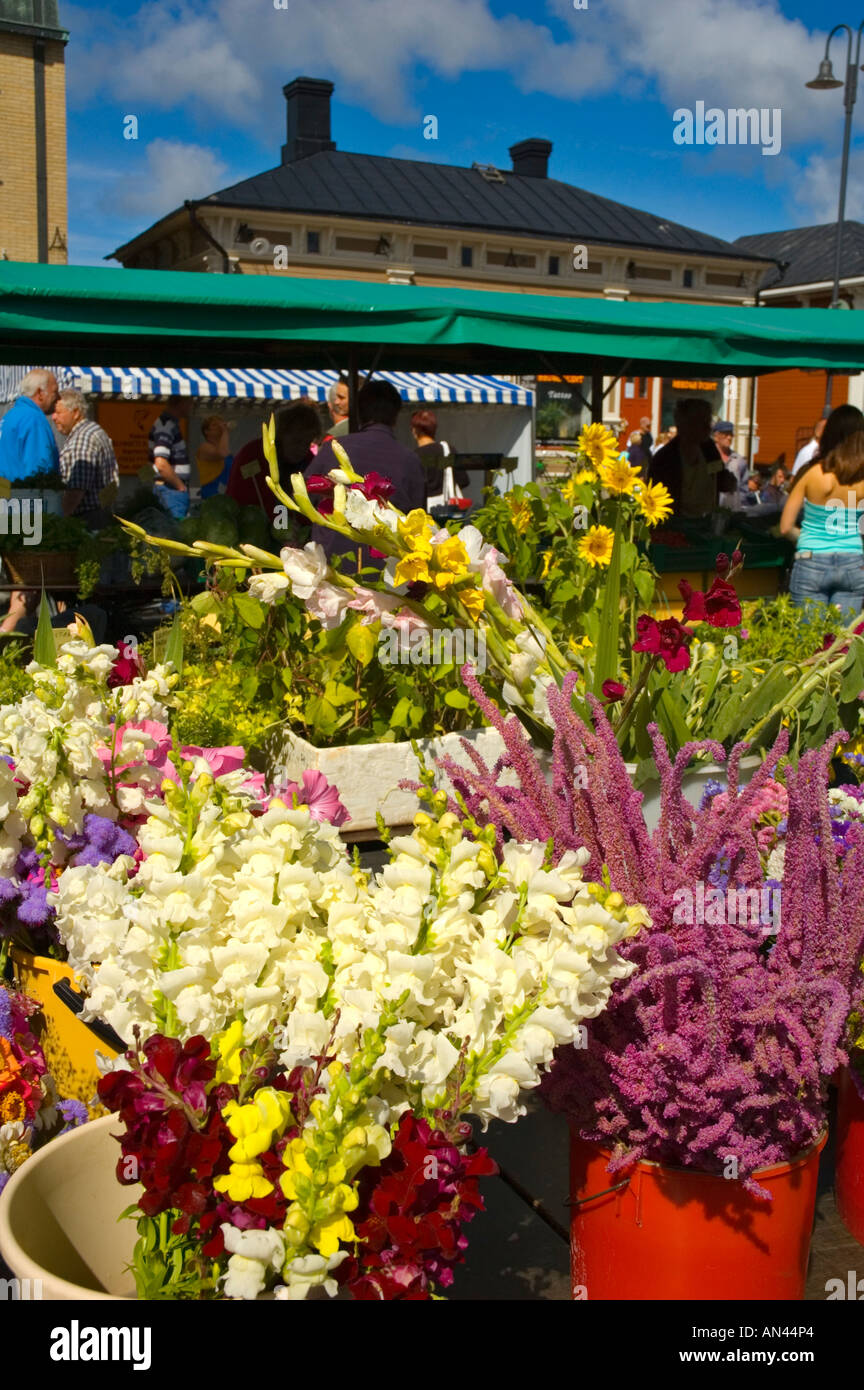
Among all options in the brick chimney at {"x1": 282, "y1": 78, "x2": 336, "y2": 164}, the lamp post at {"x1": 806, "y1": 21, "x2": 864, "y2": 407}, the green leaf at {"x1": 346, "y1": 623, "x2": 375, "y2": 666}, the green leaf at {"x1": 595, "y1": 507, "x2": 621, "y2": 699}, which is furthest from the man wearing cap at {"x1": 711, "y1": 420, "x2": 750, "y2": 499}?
the brick chimney at {"x1": 282, "y1": 78, "x2": 336, "y2": 164}

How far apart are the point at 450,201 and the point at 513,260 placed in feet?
7.60

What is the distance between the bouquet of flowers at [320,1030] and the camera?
111 cm

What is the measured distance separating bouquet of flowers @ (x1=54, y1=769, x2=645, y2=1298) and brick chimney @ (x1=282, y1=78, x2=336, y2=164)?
3623 centimetres

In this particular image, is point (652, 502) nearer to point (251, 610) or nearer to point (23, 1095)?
point (251, 610)

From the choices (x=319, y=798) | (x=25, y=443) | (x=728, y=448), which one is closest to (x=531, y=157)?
(x=728, y=448)

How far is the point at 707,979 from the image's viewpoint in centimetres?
155

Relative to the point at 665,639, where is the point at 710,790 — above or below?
below

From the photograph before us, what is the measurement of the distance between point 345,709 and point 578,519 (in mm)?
1701

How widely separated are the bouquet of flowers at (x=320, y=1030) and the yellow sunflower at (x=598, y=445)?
3.16m

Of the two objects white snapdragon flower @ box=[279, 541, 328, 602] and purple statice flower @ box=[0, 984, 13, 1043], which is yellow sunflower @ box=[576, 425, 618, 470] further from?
purple statice flower @ box=[0, 984, 13, 1043]

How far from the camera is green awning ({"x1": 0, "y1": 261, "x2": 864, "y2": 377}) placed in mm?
4359
